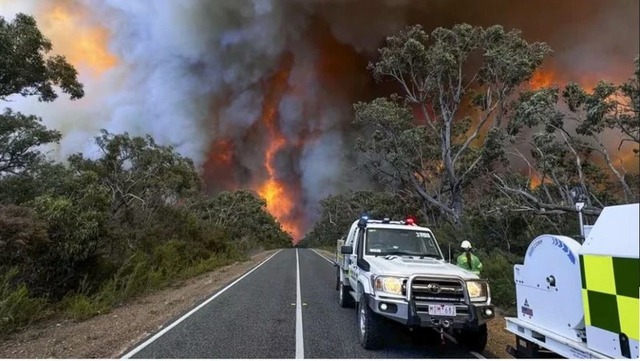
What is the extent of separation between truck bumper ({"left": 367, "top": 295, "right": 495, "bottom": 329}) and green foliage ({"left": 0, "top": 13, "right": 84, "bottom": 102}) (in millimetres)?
15204

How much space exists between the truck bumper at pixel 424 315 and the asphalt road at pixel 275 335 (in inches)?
27.3

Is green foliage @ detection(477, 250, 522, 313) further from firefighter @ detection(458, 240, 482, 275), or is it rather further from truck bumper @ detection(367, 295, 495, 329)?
truck bumper @ detection(367, 295, 495, 329)

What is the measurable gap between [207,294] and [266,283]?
3.27 metres

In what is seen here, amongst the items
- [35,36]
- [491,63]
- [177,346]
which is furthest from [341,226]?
[177,346]

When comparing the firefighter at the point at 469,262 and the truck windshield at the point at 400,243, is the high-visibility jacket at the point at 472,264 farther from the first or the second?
the truck windshield at the point at 400,243

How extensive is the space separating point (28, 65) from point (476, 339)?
55.2ft

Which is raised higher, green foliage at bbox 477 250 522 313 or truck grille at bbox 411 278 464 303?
truck grille at bbox 411 278 464 303

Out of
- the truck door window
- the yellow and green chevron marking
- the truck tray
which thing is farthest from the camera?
the truck door window

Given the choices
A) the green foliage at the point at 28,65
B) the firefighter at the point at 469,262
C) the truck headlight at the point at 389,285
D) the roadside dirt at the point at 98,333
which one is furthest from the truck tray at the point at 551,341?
the green foliage at the point at 28,65

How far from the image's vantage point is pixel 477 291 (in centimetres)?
680

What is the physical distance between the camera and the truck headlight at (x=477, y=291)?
6.74 meters

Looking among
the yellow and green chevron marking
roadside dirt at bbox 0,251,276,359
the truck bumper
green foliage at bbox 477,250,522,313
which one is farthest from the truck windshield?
roadside dirt at bbox 0,251,276,359

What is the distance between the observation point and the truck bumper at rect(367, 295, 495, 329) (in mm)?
6398

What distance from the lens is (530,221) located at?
1616cm
